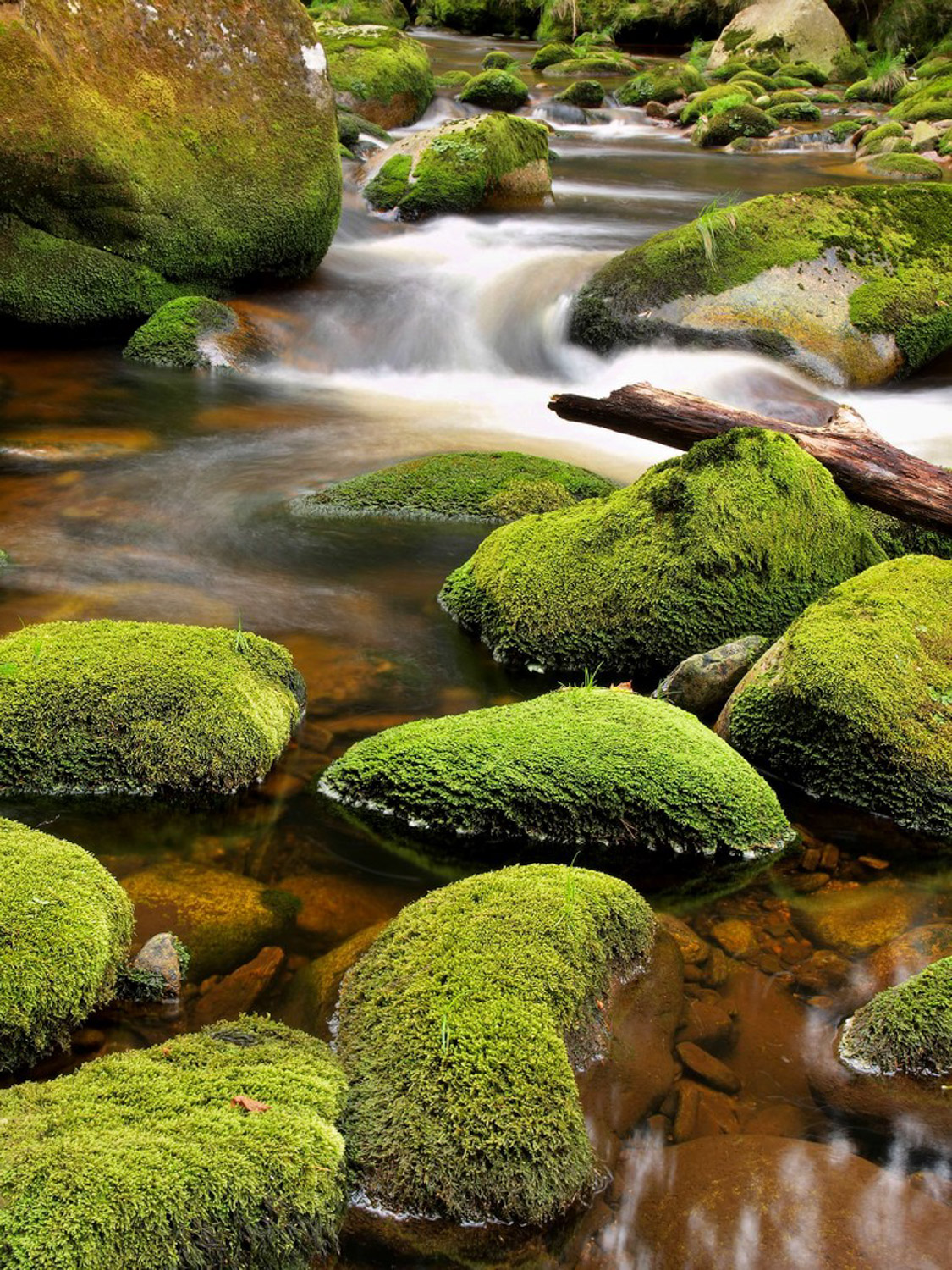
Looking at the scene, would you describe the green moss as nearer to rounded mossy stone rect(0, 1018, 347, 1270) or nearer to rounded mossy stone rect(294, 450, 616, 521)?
rounded mossy stone rect(294, 450, 616, 521)

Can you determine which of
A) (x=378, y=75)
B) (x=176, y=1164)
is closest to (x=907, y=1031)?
(x=176, y=1164)

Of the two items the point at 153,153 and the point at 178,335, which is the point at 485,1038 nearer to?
the point at 178,335

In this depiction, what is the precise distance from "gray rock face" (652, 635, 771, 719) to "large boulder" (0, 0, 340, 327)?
7.39 m

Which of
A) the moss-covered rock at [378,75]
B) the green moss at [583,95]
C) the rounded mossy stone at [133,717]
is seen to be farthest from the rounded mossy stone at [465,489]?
the green moss at [583,95]

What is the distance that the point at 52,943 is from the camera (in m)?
3.29

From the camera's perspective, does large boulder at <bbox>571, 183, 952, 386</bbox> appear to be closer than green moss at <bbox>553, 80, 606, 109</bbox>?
Yes

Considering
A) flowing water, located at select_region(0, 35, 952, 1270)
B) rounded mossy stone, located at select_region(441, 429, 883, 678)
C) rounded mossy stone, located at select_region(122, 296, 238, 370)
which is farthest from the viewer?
rounded mossy stone, located at select_region(122, 296, 238, 370)

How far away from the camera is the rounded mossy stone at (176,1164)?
95.3 inches

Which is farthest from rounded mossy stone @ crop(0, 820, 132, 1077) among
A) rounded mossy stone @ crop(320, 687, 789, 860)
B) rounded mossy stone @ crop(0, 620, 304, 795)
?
rounded mossy stone @ crop(320, 687, 789, 860)

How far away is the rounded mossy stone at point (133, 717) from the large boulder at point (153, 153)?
6.62 m

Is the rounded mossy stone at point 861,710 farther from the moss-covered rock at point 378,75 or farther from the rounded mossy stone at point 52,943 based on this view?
the moss-covered rock at point 378,75

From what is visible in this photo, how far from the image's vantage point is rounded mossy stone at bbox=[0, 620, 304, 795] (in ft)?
15.1

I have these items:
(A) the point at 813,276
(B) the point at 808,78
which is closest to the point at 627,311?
(A) the point at 813,276

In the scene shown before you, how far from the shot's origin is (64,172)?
1024 centimetres
